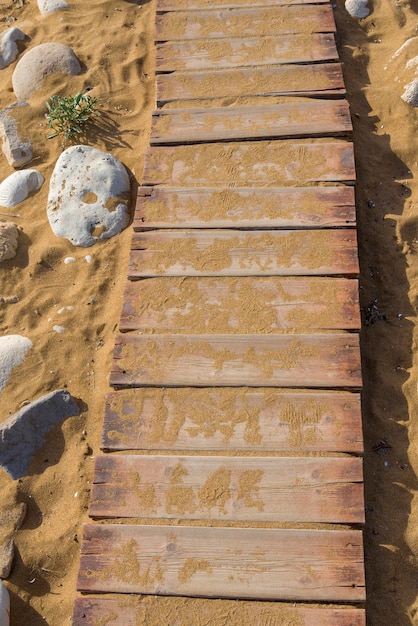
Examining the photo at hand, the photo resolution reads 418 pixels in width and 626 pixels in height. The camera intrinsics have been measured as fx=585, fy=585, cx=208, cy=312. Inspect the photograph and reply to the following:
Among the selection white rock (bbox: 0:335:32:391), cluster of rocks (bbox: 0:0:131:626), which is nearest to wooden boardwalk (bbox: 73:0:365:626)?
cluster of rocks (bbox: 0:0:131:626)

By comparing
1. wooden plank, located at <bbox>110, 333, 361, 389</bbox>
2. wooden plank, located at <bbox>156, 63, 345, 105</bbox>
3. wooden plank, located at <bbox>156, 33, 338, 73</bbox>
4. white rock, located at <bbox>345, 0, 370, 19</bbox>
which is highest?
white rock, located at <bbox>345, 0, 370, 19</bbox>

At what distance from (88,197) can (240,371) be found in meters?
1.89

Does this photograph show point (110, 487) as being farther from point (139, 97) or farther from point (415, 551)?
point (139, 97)

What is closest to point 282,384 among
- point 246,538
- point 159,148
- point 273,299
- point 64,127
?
point 273,299

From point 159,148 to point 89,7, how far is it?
2310 mm

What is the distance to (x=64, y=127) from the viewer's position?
4914 millimetres

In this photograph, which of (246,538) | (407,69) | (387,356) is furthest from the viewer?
(407,69)

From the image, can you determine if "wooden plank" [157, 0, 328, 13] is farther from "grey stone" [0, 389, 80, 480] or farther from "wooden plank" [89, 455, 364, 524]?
"wooden plank" [89, 455, 364, 524]

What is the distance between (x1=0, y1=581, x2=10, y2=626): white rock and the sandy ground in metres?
0.10

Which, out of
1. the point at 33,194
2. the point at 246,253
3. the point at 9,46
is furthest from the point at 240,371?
the point at 9,46

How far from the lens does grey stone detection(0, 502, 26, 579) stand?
10.5 feet

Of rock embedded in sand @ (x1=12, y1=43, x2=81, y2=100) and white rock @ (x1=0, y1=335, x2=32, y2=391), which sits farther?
rock embedded in sand @ (x1=12, y1=43, x2=81, y2=100)

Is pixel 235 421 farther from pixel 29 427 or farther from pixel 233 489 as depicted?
pixel 29 427

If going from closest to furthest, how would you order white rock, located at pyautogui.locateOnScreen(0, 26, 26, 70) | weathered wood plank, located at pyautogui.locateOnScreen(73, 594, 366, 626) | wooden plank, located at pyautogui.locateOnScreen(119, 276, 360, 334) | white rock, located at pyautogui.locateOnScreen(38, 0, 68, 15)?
weathered wood plank, located at pyautogui.locateOnScreen(73, 594, 366, 626), wooden plank, located at pyautogui.locateOnScreen(119, 276, 360, 334), white rock, located at pyautogui.locateOnScreen(0, 26, 26, 70), white rock, located at pyautogui.locateOnScreen(38, 0, 68, 15)
